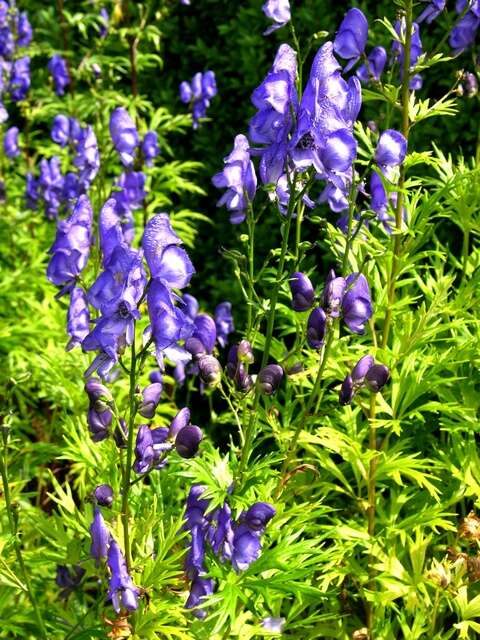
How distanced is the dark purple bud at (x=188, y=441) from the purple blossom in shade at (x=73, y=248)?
687 millimetres

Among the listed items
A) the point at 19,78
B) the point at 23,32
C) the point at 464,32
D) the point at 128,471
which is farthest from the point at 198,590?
the point at 23,32

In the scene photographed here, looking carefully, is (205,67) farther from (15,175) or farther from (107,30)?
(15,175)

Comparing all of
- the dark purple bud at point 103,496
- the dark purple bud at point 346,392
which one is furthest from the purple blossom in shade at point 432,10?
the dark purple bud at point 103,496

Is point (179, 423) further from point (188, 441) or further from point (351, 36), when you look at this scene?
point (351, 36)

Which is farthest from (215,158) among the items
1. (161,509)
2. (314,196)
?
(161,509)

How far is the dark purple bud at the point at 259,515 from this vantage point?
199 cm

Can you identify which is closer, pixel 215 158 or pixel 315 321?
pixel 315 321

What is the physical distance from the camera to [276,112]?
1887 mm

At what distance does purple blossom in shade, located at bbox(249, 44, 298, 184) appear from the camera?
1.84 metres

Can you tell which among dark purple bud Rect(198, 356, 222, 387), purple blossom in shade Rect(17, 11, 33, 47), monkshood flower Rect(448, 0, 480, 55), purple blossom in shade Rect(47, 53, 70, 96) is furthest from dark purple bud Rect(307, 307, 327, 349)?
purple blossom in shade Rect(17, 11, 33, 47)

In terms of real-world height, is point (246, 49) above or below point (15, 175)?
above

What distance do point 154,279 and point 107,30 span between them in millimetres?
3418

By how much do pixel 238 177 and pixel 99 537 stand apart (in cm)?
93

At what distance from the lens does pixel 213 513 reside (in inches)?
84.7
